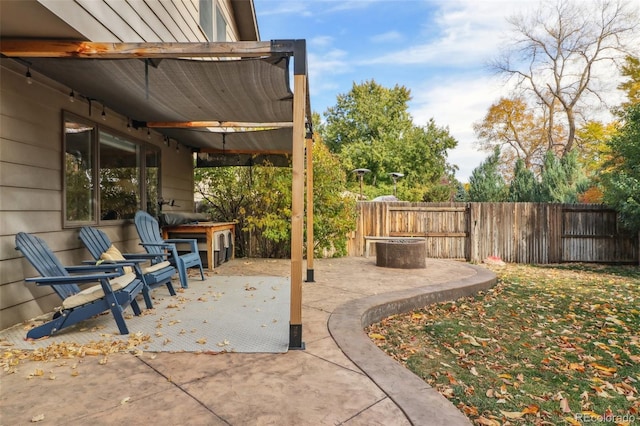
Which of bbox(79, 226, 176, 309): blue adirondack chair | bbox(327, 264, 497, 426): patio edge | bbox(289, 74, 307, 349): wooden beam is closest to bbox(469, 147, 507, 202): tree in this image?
bbox(327, 264, 497, 426): patio edge

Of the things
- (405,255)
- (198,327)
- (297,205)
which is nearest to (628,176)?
(405,255)

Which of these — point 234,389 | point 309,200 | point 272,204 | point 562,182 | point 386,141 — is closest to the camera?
point 234,389

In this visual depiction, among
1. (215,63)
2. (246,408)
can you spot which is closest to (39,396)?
(246,408)

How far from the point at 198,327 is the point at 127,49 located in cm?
221

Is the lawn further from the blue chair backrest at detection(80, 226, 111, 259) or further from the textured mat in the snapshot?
the blue chair backrest at detection(80, 226, 111, 259)

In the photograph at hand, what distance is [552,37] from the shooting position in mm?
15969

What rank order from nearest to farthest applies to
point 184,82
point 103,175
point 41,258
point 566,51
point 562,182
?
point 41,258
point 184,82
point 103,175
point 562,182
point 566,51

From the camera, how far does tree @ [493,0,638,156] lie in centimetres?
1448

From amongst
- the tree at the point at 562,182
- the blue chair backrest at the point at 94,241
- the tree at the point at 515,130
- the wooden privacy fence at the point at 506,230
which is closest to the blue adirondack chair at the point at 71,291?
the blue chair backrest at the point at 94,241

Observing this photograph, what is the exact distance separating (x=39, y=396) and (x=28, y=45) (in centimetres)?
248

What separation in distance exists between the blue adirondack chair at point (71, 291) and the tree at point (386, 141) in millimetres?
15633

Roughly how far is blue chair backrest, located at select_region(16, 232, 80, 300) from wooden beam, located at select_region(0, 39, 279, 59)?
1425 mm

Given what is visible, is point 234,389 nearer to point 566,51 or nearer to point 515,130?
point 566,51

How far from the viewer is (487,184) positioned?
12.8 meters
